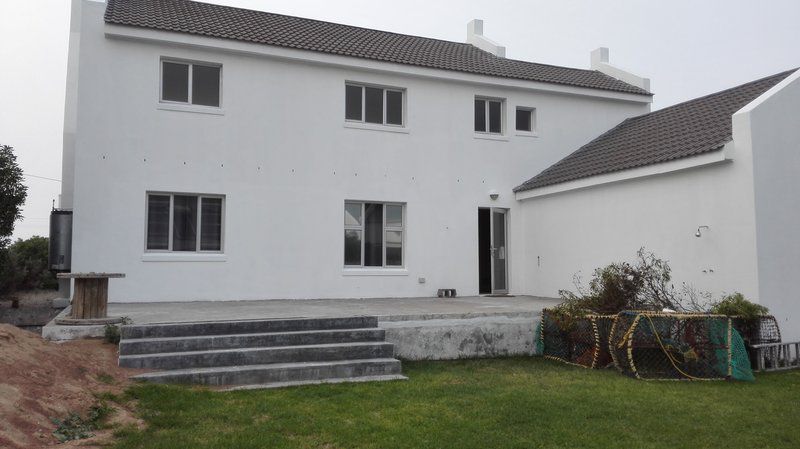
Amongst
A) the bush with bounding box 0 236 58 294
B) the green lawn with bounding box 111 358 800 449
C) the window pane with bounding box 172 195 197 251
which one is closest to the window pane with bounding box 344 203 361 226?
the window pane with bounding box 172 195 197 251

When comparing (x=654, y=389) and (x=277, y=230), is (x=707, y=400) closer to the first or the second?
(x=654, y=389)

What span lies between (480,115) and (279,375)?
1053 centimetres

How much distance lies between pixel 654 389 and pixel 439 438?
392 centimetres

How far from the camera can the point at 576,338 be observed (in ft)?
33.8

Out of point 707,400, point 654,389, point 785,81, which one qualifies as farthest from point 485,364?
point 785,81

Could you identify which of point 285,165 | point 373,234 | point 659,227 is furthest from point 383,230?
point 659,227

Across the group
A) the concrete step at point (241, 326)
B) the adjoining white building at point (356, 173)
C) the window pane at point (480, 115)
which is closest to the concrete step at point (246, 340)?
the concrete step at point (241, 326)

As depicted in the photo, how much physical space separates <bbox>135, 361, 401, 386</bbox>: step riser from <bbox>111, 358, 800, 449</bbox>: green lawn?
37 cm

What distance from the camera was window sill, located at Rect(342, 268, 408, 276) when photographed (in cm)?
1458

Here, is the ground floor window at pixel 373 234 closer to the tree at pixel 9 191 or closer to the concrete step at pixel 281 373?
the concrete step at pixel 281 373

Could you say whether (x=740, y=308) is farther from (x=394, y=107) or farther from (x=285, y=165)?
(x=285, y=165)

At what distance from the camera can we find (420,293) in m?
15.3

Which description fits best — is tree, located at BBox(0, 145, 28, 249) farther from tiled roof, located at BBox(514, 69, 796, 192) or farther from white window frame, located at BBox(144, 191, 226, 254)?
tiled roof, located at BBox(514, 69, 796, 192)

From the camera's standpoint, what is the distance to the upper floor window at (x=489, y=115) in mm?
16531
